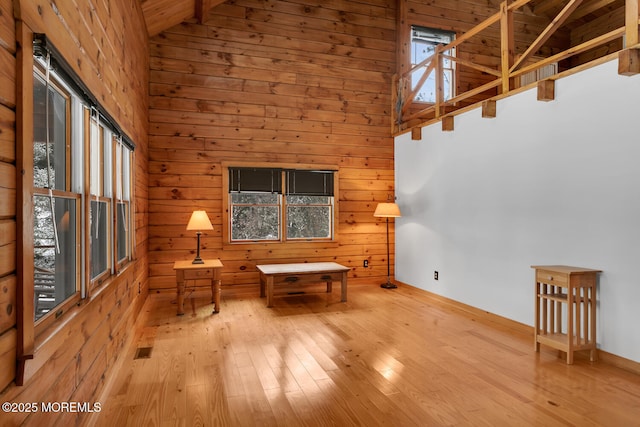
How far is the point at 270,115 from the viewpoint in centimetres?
605

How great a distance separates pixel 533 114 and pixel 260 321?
138 inches

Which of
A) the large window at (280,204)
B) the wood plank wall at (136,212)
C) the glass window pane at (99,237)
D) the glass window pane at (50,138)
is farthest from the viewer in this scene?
the large window at (280,204)

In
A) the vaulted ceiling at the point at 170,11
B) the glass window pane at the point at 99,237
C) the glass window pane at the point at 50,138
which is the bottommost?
the glass window pane at the point at 99,237

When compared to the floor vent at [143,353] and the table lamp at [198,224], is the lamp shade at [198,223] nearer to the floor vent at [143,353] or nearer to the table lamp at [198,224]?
the table lamp at [198,224]

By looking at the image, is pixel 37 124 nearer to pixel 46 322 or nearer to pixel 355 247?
pixel 46 322

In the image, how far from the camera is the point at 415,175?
19.9ft

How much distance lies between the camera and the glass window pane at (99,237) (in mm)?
2580

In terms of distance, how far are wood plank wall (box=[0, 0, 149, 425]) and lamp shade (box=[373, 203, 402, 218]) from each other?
10.8 ft

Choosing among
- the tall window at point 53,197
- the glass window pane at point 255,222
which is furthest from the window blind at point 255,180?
the tall window at point 53,197

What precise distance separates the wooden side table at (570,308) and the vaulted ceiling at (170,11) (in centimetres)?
491

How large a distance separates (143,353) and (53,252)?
191cm

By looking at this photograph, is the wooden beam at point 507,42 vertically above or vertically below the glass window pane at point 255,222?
above

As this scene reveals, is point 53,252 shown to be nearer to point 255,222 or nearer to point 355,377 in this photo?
point 355,377

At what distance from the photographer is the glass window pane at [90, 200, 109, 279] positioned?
2580 mm
